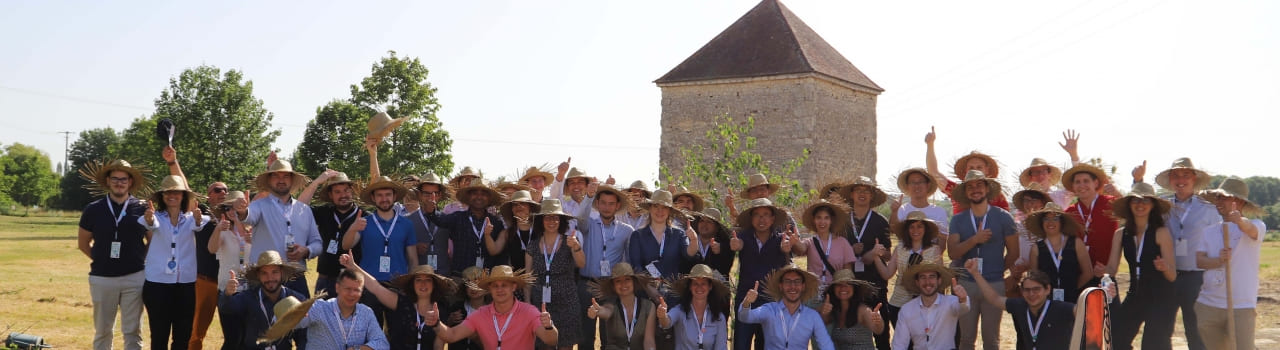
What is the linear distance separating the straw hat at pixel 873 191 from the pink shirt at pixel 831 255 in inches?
22.3

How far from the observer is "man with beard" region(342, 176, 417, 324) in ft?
25.8

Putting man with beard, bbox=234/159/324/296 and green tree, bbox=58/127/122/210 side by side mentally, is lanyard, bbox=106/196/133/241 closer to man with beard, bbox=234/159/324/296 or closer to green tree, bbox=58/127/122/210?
man with beard, bbox=234/159/324/296

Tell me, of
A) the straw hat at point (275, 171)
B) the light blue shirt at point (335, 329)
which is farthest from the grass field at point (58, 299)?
the light blue shirt at point (335, 329)

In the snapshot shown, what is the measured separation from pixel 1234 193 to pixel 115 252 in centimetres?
873

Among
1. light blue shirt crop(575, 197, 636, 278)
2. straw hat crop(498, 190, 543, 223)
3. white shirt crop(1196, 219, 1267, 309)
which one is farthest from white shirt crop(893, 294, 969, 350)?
straw hat crop(498, 190, 543, 223)

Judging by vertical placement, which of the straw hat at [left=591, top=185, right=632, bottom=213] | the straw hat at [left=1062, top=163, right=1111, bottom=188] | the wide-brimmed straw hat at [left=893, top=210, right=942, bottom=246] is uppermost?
the straw hat at [left=1062, top=163, right=1111, bottom=188]

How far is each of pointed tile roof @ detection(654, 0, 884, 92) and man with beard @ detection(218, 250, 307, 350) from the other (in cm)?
2050

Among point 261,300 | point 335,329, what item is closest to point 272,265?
point 261,300

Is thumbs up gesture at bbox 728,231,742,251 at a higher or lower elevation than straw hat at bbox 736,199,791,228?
lower

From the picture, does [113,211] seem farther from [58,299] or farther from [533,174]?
[58,299]

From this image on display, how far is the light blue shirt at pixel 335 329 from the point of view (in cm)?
715

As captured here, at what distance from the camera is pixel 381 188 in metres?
8.19

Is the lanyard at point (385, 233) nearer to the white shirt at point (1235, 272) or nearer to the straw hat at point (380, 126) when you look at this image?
the straw hat at point (380, 126)

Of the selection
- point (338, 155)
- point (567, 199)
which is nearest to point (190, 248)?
point (567, 199)
